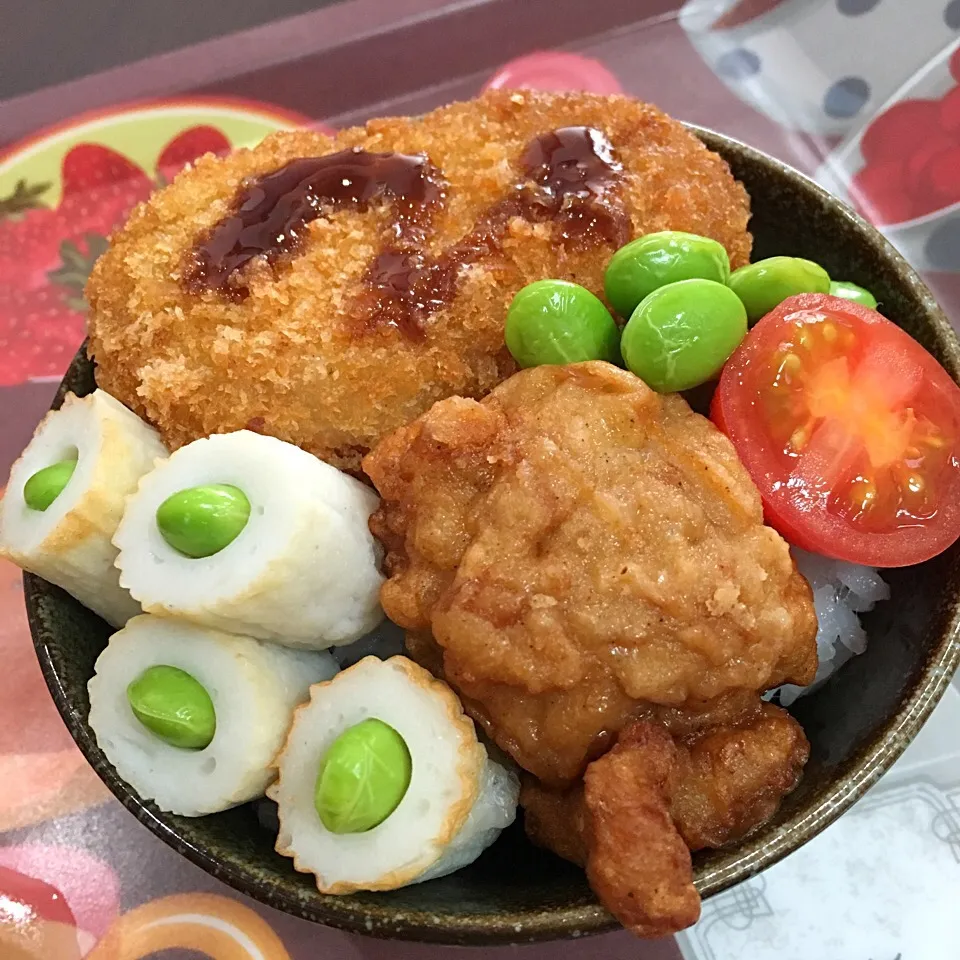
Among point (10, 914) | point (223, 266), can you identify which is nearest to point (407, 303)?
point (223, 266)

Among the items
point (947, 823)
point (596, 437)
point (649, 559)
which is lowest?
point (947, 823)

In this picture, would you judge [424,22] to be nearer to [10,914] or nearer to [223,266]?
[223,266]

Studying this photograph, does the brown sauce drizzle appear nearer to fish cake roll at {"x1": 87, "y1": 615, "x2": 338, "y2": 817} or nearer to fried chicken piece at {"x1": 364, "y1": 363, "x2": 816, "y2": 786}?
fried chicken piece at {"x1": 364, "y1": 363, "x2": 816, "y2": 786}

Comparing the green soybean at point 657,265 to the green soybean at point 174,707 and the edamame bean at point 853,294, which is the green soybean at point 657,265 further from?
the green soybean at point 174,707

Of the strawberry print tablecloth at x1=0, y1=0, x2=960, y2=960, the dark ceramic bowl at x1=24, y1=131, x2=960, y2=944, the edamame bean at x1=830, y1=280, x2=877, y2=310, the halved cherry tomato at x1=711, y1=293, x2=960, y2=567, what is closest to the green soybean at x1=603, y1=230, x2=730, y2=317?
the halved cherry tomato at x1=711, y1=293, x2=960, y2=567

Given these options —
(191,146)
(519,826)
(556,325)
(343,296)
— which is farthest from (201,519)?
(191,146)

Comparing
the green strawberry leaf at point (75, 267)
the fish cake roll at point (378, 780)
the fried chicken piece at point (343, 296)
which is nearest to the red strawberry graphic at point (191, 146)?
the green strawberry leaf at point (75, 267)

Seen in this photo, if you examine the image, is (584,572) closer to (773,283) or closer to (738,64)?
(773,283)
